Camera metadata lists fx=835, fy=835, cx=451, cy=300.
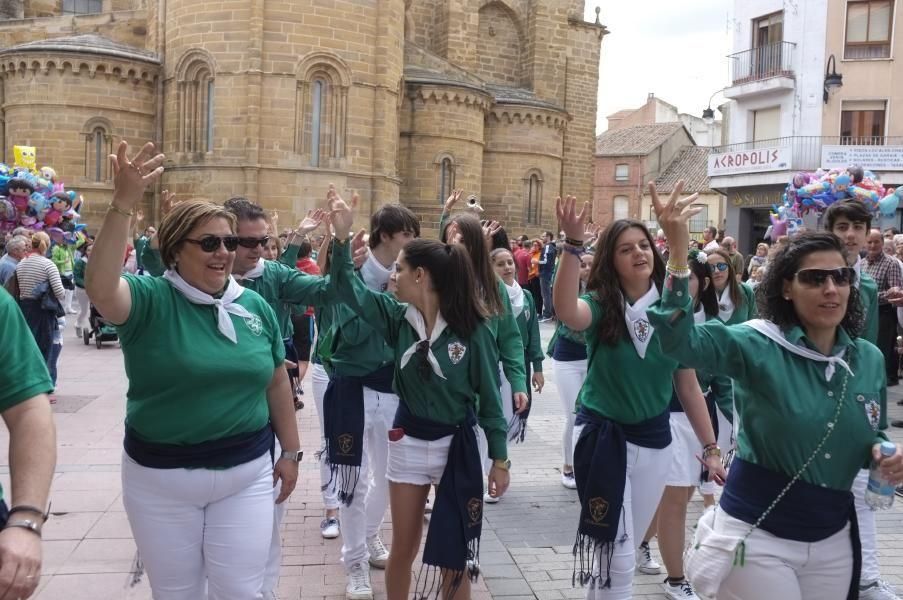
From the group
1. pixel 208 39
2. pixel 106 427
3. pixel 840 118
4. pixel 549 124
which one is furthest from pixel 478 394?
pixel 549 124

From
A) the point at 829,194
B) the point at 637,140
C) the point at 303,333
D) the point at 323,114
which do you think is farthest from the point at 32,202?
the point at 637,140

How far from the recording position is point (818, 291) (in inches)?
112

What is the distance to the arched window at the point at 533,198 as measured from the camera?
110ft

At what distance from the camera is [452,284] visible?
12.4 ft

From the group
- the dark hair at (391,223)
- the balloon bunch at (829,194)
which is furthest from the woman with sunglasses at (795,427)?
the balloon bunch at (829,194)

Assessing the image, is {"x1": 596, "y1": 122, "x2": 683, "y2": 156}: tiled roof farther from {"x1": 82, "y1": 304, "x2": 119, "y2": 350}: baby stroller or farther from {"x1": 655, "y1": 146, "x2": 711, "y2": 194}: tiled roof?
{"x1": 82, "y1": 304, "x2": 119, "y2": 350}: baby stroller

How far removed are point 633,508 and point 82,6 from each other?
119 ft

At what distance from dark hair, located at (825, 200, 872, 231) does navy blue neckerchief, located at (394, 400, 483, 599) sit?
2.93 meters

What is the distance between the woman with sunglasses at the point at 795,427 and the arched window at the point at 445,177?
90.2 ft

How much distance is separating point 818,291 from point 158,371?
2.35 meters

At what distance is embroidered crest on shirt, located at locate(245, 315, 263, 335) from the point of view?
10.8ft

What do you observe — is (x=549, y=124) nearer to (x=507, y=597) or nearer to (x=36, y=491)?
(x=507, y=597)

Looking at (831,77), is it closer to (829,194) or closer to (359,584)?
(829,194)

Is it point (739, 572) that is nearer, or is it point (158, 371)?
point (739, 572)
